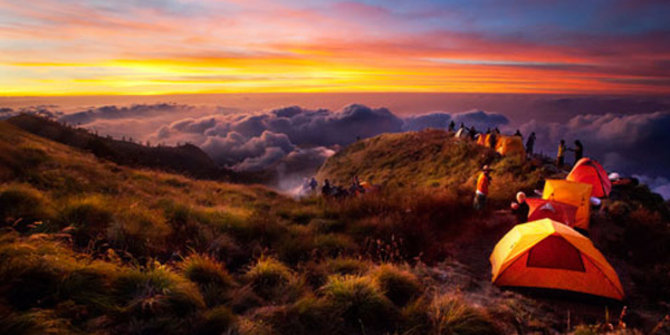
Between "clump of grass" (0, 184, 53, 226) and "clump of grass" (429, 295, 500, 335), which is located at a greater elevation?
"clump of grass" (0, 184, 53, 226)

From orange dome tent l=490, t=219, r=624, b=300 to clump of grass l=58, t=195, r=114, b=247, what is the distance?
26.6 feet

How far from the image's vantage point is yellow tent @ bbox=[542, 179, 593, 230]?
9.34 m

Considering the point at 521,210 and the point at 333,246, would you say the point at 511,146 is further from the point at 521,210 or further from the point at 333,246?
the point at 333,246

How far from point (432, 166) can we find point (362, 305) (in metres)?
28.7

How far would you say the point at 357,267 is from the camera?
19.2 feet

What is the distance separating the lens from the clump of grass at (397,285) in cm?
505

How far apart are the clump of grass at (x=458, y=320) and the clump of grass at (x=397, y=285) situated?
24.9 inches

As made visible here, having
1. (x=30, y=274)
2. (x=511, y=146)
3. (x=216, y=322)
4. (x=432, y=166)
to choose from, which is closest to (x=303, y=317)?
(x=216, y=322)

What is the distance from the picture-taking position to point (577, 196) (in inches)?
375

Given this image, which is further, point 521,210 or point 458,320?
point 521,210

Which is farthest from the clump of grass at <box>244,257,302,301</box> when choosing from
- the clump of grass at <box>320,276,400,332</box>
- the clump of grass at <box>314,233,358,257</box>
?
the clump of grass at <box>314,233,358,257</box>

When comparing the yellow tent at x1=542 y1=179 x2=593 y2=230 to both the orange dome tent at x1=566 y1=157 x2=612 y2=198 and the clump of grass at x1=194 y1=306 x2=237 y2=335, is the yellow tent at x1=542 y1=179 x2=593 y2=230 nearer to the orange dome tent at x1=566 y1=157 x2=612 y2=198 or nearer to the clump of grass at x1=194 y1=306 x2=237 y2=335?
the orange dome tent at x1=566 y1=157 x2=612 y2=198

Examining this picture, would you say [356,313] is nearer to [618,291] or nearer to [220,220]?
[220,220]

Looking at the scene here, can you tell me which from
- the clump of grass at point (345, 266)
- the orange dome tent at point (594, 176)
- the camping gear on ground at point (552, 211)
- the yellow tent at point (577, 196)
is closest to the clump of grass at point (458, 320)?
the clump of grass at point (345, 266)
